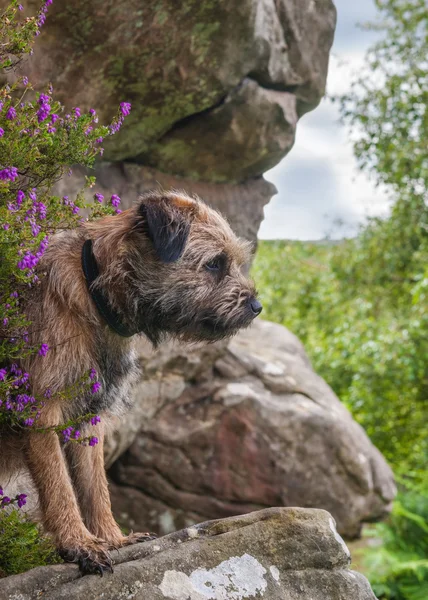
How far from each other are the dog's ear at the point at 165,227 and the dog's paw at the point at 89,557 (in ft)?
4.75

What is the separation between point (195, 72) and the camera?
6.32m

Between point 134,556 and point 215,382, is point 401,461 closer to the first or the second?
point 215,382

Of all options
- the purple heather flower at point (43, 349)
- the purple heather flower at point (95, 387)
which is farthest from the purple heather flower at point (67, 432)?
the purple heather flower at point (43, 349)

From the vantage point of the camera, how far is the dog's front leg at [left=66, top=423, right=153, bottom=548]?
4.11 meters

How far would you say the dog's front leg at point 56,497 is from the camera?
3578 millimetres

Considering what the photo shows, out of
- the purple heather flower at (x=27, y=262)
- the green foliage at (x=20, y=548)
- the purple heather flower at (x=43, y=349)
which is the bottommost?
the green foliage at (x=20, y=548)

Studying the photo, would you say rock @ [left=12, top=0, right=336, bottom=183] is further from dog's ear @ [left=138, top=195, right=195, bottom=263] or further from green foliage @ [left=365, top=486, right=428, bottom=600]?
green foliage @ [left=365, top=486, right=428, bottom=600]

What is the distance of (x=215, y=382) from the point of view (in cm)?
834

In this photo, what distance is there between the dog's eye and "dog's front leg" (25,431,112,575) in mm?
1206

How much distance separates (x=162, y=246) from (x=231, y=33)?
304cm

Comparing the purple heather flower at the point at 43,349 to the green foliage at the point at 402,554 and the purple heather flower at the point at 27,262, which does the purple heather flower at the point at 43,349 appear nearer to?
the purple heather flower at the point at 27,262

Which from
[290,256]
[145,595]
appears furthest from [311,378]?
[290,256]

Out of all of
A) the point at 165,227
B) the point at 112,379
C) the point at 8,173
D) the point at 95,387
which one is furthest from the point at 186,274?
the point at 8,173

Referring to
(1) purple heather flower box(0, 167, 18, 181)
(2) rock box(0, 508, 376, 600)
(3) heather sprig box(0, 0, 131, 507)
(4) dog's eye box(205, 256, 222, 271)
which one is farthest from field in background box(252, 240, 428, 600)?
(1) purple heather flower box(0, 167, 18, 181)
